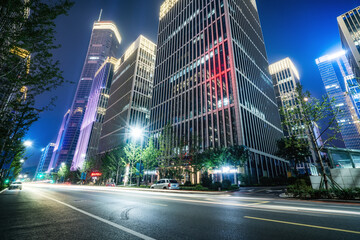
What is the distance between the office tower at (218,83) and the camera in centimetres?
4456

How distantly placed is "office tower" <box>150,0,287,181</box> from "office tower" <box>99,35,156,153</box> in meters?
17.0

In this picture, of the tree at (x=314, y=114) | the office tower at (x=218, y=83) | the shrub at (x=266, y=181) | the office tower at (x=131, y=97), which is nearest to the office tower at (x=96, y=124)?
the office tower at (x=131, y=97)

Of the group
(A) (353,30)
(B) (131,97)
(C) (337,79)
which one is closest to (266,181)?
(A) (353,30)

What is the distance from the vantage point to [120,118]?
87000 mm

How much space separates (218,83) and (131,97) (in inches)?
2013

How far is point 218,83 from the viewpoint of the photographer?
4891 cm

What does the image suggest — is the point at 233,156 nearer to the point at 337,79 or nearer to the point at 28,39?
the point at 28,39

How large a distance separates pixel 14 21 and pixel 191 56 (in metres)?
58.0

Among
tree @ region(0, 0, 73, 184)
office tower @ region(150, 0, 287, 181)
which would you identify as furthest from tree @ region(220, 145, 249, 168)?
tree @ region(0, 0, 73, 184)

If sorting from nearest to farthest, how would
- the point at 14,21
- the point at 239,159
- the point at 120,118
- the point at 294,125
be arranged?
the point at 14,21 → the point at 294,125 → the point at 239,159 → the point at 120,118

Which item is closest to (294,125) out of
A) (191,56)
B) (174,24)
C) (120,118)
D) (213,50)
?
(213,50)

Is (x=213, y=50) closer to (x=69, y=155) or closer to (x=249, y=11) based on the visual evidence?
(x=249, y=11)

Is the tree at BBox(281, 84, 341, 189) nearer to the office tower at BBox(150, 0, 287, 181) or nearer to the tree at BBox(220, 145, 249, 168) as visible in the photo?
the tree at BBox(220, 145, 249, 168)

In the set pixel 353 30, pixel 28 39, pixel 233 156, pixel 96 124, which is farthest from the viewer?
pixel 96 124
